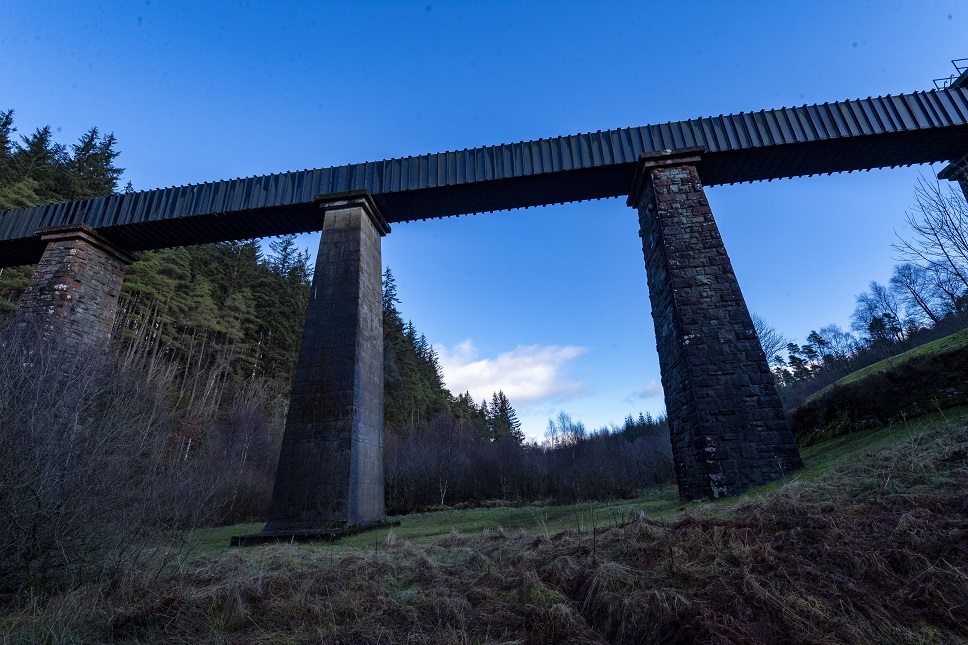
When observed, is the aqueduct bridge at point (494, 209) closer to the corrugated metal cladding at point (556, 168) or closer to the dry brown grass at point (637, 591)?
the corrugated metal cladding at point (556, 168)

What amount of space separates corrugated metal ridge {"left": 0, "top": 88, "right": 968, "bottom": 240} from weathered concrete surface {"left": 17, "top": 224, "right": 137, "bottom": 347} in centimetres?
69

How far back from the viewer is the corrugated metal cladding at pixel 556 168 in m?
11.1

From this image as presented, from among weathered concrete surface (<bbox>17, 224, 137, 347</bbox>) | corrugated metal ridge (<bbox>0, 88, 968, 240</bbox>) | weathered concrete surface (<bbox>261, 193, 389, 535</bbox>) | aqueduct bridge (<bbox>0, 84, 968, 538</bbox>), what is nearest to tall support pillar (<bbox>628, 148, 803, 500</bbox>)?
aqueduct bridge (<bbox>0, 84, 968, 538</bbox>)

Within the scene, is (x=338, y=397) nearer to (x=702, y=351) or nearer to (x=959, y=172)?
(x=702, y=351)

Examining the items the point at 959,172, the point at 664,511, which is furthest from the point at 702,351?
the point at 959,172

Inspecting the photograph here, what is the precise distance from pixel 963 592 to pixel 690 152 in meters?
10.6

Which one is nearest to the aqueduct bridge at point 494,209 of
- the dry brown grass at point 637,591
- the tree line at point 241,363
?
the dry brown grass at point 637,591

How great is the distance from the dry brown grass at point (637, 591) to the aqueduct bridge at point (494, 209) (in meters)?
4.43

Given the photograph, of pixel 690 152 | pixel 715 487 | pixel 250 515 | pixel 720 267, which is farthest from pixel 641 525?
pixel 250 515

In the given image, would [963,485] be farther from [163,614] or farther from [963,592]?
[163,614]

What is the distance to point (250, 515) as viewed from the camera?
18641 mm

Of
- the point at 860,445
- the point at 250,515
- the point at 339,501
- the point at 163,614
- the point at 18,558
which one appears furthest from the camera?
the point at 250,515

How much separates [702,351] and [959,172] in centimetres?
Answer: 925

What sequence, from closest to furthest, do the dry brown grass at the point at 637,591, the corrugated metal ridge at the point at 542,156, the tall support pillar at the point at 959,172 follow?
the dry brown grass at the point at 637,591 → the corrugated metal ridge at the point at 542,156 → the tall support pillar at the point at 959,172
